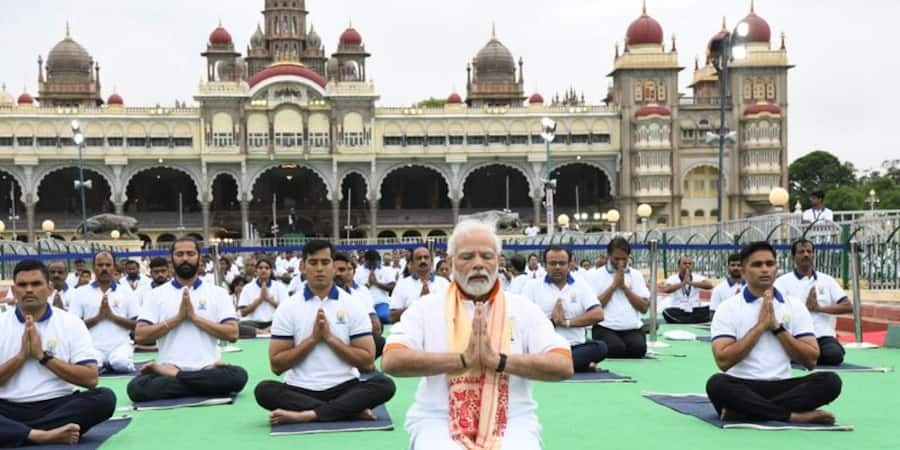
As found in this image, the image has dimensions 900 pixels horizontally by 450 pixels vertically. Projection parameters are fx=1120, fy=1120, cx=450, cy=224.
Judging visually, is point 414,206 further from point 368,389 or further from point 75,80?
point 368,389

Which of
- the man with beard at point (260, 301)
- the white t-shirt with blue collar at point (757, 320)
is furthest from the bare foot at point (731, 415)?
the man with beard at point (260, 301)

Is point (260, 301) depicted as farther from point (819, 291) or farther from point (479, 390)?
point (479, 390)

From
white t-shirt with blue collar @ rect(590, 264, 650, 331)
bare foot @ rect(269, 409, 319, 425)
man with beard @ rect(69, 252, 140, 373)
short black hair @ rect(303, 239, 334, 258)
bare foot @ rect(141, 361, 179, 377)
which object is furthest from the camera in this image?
white t-shirt with blue collar @ rect(590, 264, 650, 331)

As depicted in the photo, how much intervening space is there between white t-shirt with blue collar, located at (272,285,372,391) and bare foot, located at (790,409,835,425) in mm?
2744

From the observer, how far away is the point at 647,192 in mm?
61031

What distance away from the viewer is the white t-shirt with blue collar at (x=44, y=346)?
21.1ft

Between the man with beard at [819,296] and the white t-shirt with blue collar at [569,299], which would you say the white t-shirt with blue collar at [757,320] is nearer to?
the white t-shirt with blue collar at [569,299]

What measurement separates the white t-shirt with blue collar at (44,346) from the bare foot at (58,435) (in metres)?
0.23

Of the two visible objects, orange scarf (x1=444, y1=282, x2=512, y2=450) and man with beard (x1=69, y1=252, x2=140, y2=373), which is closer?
orange scarf (x1=444, y1=282, x2=512, y2=450)

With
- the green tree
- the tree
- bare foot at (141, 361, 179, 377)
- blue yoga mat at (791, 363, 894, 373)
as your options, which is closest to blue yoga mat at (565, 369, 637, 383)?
blue yoga mat at (791, 363, 894, 373)

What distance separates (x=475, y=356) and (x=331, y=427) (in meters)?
2.98

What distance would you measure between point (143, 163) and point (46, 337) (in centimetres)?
5663

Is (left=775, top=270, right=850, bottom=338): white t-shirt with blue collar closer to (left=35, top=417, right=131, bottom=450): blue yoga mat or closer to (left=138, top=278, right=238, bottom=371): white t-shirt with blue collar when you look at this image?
(left=138, top=278, right=238, bottom=371): white t-shirt with blue collar

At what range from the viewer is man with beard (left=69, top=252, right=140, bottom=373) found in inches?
422
